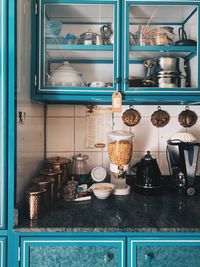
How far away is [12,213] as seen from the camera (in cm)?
95

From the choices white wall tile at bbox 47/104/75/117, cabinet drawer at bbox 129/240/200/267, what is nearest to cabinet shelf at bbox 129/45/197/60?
white wall tile at bbox 47/104/75/117

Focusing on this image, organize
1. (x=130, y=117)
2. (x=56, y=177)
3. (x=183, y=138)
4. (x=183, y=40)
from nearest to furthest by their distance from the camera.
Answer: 1. (x=56, y=177)
2. (x=183, y=40)
3. (x=183, y=138)
4. (x=130, y=117)

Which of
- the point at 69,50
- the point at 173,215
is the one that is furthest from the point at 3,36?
the point at 173,215

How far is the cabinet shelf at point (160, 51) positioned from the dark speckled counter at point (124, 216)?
0.81 metres

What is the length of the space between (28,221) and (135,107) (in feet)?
3.23

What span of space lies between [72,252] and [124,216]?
271 millimetres

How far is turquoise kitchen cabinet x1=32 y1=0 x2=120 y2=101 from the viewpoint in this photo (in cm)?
121

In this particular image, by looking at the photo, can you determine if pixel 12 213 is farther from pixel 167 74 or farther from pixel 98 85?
pixel 167 74

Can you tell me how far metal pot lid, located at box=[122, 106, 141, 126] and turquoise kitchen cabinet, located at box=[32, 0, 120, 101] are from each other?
1.10 feet

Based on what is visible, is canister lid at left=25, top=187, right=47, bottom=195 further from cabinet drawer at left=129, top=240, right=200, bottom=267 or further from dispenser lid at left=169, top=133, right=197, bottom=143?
dispenser lid at left=169, top=133, right=197, bottom=143

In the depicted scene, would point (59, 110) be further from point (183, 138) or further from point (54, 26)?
point (183, 138)

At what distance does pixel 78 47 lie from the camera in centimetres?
128

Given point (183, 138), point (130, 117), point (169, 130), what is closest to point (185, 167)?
point (183, 138)

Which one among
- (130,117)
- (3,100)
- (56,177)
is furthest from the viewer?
(130,117)
